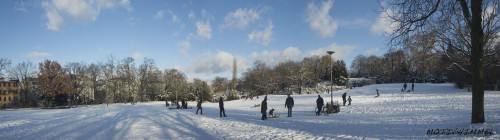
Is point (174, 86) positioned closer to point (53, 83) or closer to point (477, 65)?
point (53, 83)

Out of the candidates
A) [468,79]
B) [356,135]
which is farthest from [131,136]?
[468,79]

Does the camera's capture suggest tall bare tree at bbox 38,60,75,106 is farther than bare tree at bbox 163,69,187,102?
No

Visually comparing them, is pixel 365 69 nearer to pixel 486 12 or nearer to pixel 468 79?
pixel 468 79

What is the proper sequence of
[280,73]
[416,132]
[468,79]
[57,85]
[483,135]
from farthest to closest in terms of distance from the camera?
[280,73] < [57,85] < [468,79] < [416,132] < [483,135]

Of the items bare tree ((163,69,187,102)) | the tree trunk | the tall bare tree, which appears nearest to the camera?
the tree trunk

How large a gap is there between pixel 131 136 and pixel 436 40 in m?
14.7

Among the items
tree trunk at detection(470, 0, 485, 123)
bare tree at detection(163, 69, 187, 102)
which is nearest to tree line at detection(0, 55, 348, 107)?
bare tree at detection(163, 69, 187, 102)

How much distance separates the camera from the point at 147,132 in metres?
17.8

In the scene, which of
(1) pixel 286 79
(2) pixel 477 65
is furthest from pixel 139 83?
(2) pixel 477 65

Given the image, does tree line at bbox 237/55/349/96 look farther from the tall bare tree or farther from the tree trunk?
the tree trunk

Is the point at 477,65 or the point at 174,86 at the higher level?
the point at 477,65

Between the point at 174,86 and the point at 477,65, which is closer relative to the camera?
the point at 477,65

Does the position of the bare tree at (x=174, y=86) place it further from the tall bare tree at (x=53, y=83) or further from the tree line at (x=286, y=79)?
the tall bare tree at (x=53, y=83)

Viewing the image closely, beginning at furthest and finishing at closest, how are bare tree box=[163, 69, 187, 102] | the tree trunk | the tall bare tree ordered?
bare tree box=[163, 69, 187, 102]
the tall bare tree
the tree trunk
